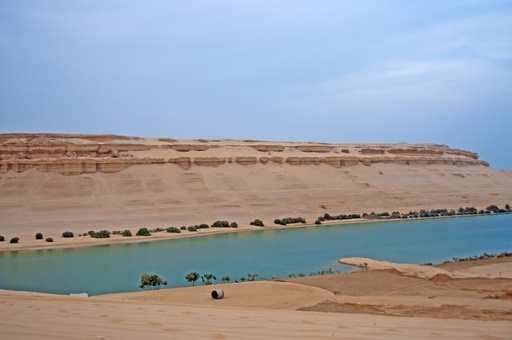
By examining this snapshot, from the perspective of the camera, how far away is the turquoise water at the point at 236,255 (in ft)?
66.7

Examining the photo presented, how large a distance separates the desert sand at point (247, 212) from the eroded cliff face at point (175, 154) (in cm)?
15

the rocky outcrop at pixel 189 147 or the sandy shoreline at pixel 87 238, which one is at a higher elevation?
the rocky outcrop at pixel 189 147

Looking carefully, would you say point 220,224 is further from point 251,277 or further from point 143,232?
point 251,277

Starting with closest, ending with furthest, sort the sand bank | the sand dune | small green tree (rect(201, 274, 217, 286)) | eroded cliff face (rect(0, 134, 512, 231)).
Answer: the sand bank
small green tree (rect(201, 274, 217, 286))
the sand dune
eroded cliff face (rect(0, 134, 512, 231))

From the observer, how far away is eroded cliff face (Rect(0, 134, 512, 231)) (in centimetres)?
4275

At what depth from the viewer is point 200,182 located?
167 ft

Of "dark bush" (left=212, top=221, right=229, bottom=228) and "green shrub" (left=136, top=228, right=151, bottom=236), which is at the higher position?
"dark bush" (left=212, top=221, right=229, bottom=228)

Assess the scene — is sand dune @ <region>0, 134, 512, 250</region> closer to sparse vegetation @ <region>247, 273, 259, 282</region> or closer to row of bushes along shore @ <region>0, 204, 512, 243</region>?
row of bushes along shore @ <region>0, 204, 512, 243</region>

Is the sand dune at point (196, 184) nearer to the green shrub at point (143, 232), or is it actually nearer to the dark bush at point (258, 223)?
the dark bush at point (258, 223)

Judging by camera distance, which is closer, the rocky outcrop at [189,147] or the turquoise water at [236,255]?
the turquoise water at [236,255]

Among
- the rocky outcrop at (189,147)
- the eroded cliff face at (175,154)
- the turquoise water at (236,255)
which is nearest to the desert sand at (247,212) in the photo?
the eroded cliff face at (175,154)

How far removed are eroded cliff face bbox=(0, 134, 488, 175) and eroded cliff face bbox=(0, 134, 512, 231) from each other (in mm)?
113

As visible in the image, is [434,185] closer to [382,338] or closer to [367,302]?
[367,302]

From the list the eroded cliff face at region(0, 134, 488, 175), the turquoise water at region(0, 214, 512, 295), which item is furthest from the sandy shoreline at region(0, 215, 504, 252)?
the eroded cliff face at region(0, 134, 488, 175)
